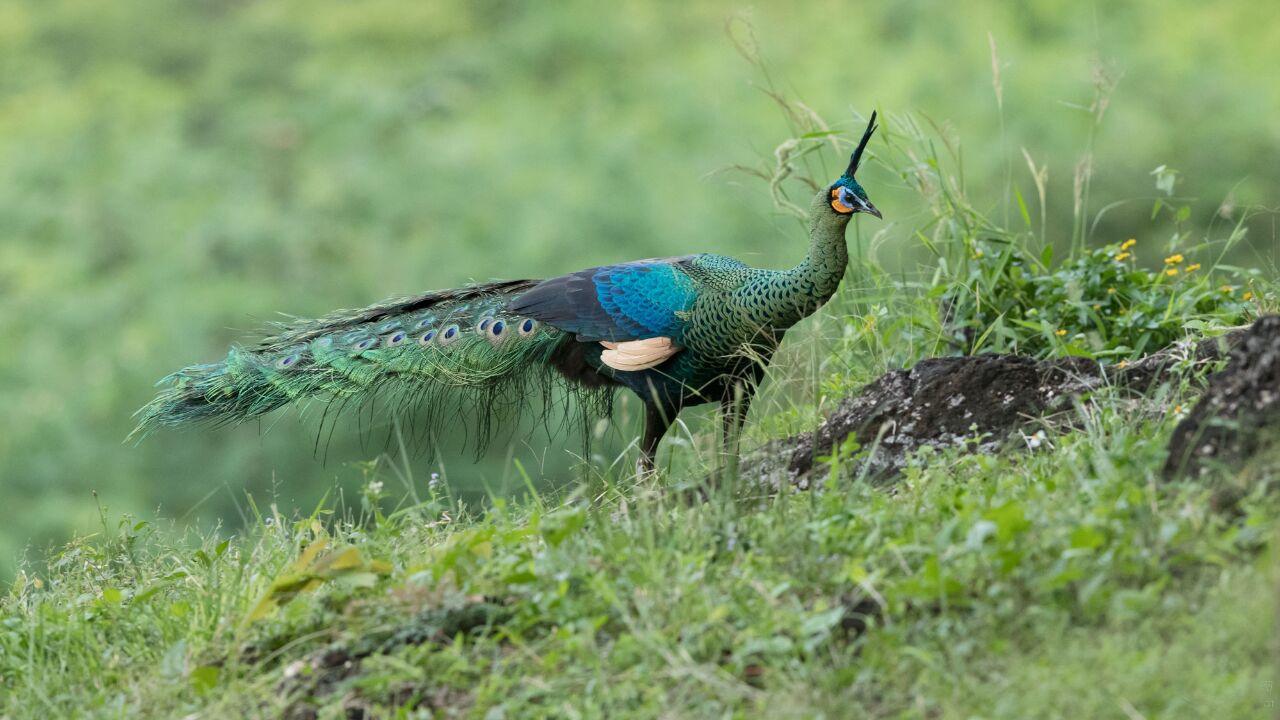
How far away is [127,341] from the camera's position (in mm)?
14195

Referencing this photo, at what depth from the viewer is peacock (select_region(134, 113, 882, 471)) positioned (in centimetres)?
528

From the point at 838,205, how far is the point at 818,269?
238 millimetres

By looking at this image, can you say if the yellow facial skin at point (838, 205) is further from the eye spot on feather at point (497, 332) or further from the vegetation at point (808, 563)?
the eye spot on feather at point (497, 332)

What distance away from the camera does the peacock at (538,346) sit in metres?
5.28

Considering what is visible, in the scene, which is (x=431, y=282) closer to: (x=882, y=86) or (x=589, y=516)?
(x=882, y=86)

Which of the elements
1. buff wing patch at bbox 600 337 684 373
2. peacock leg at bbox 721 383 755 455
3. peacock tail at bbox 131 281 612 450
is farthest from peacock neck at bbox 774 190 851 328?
peacock tail at bbox 131 281 612 450

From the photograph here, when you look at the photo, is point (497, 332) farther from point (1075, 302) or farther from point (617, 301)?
point (1075, 302)

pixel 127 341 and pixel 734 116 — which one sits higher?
pixel 734 116

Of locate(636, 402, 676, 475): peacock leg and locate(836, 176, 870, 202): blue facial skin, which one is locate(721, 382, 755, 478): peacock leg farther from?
locate(836, 176, 870, 202): blue facial skin

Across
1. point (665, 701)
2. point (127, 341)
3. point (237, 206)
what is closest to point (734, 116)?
point (237, 206)

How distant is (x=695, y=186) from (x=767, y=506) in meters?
12.7

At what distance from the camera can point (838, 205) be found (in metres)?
5.14

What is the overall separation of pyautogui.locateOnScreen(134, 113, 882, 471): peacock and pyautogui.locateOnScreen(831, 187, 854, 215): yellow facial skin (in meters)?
0.02

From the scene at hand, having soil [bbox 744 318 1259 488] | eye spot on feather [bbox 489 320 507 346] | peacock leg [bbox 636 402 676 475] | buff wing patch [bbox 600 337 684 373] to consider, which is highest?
eye spot on feather [bbox 489 320 507 346]
